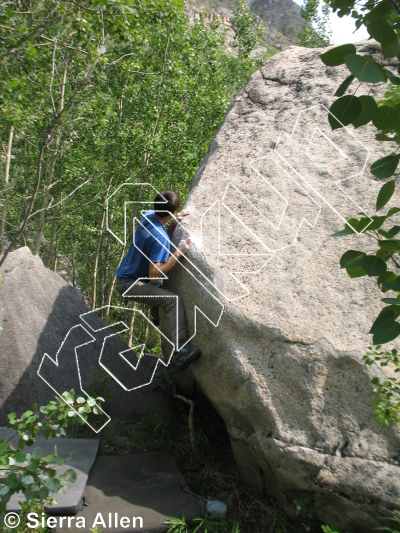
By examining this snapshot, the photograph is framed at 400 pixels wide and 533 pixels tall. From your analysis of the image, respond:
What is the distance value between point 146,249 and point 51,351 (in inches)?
62.4

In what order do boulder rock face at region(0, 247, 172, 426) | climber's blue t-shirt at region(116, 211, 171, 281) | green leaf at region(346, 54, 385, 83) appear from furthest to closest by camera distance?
boulder rock face at region(0, 247, 172, 426)
climber's blue t-shirt at region(116, 211, 171, 281)
green leaf at region(346, 54, 385, 83)

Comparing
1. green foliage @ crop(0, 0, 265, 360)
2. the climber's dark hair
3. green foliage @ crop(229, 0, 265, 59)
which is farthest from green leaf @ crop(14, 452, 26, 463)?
green foliage @ crop(229, 0, 265, 59)

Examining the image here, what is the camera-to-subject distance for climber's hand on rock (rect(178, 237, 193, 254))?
13.0 feet

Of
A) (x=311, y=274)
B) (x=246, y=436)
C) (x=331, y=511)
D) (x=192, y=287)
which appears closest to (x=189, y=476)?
(x=246, y=436)

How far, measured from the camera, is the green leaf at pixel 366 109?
1.39 m

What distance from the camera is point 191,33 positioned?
33.1ft

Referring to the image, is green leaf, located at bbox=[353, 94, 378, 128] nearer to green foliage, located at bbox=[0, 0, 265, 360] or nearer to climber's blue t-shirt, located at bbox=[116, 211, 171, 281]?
climber's blue t-shirt, located at bbox=[116, 211, 171, 281]

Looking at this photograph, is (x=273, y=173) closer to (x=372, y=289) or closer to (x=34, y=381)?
(x=372, y=289)

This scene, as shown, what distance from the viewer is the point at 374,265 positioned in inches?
59.6

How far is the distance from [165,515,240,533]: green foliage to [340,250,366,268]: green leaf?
2.54 meters

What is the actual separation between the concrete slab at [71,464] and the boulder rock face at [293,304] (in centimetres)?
111

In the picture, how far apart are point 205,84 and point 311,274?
29.0 ft

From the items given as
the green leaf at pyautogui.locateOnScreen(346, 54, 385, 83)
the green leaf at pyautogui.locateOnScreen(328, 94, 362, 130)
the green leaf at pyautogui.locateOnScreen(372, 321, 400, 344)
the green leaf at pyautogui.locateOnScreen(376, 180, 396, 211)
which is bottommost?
the green leaf at pyautogui.locateOnScreen(372, 321, 400, 344)

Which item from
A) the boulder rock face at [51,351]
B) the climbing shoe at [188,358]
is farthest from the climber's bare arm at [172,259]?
the boulder rock face at [51,351]
